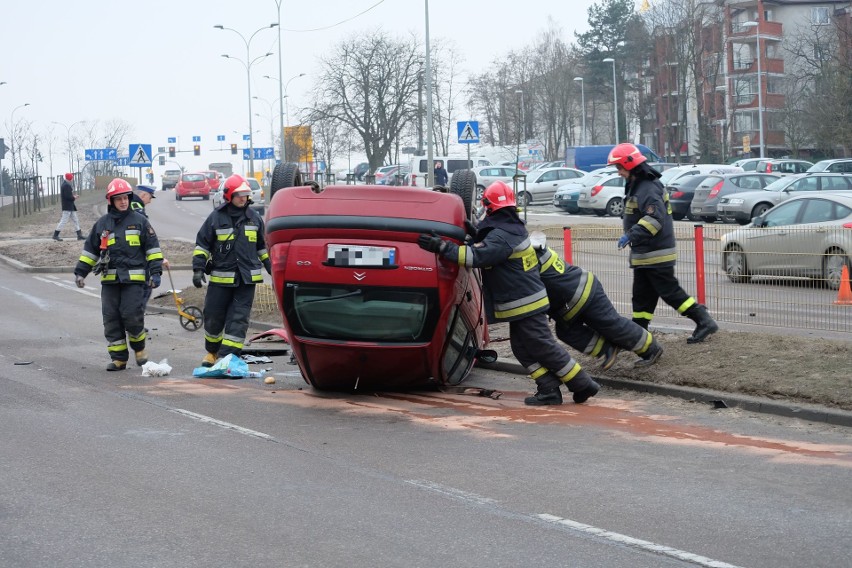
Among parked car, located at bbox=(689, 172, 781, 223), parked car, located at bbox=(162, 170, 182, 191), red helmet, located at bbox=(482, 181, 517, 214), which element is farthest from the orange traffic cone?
parked car, located at bbox=(162, 170, 182, 191)

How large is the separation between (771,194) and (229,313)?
2188 centimetres

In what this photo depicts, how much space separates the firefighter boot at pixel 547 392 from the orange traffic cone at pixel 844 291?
133 inches

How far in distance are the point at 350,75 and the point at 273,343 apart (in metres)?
45.3

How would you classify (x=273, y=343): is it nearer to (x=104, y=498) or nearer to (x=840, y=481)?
(x=104, y=498)

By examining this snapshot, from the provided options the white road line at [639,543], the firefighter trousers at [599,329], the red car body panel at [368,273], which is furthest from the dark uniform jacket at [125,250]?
the white road line at [639,543]

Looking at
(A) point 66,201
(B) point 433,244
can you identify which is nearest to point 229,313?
(B) point 433,244

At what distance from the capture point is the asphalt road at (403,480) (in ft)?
17.1

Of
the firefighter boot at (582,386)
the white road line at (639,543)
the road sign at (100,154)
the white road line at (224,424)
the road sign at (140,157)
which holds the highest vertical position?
the road sign at (100,154)

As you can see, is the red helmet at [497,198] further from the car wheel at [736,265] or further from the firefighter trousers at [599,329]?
the car wheel at [736,265]

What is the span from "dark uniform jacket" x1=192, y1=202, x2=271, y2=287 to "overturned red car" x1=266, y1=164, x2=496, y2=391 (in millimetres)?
1704

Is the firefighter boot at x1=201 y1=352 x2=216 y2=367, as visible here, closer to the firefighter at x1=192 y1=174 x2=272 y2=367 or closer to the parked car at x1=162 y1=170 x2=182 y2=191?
the firefighter at x1=192 y1=174 x2=272 y2=367

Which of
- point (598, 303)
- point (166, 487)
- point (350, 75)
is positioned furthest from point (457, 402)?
point (350, 75)

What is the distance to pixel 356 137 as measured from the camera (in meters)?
61.0

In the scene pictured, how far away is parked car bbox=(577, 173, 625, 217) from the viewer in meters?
37.6
